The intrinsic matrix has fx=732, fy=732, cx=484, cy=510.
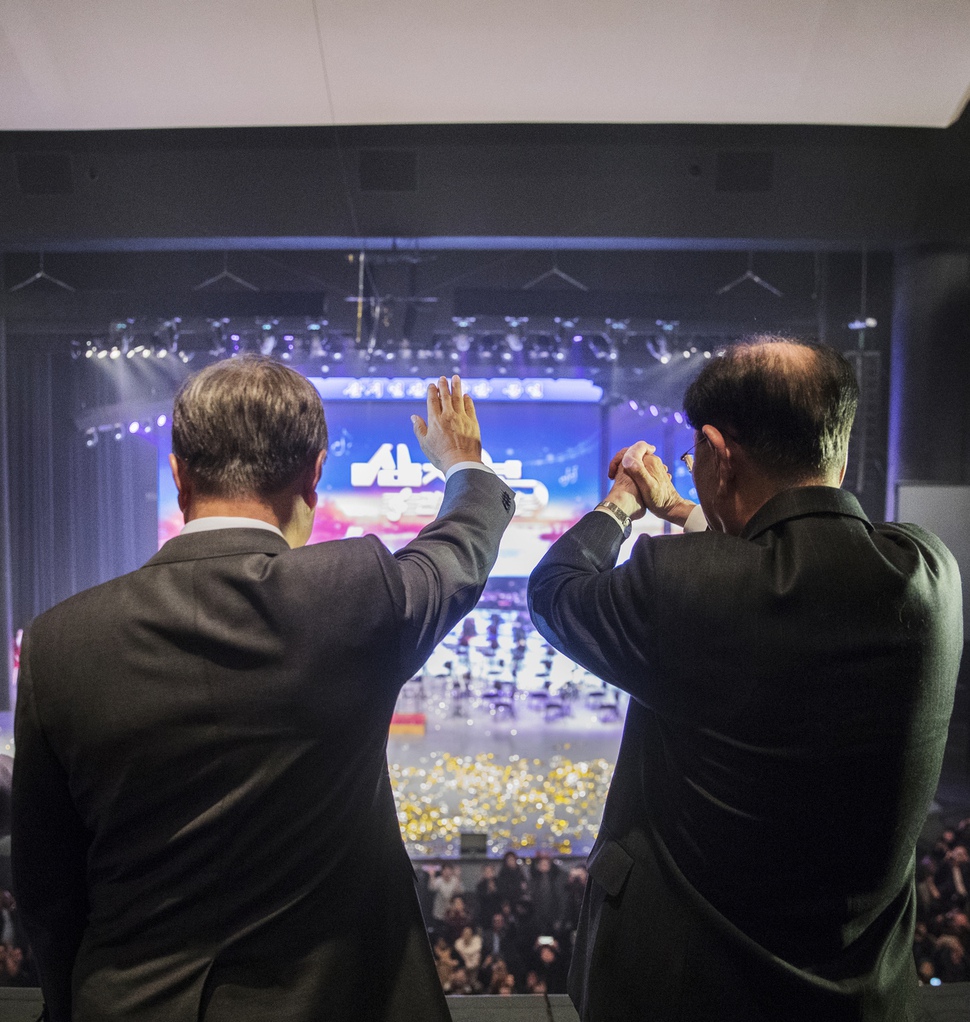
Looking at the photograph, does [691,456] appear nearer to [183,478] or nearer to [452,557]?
[452,557]

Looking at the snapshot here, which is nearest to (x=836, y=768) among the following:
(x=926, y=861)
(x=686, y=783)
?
(x=686, y=783)

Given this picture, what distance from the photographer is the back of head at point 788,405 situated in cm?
91

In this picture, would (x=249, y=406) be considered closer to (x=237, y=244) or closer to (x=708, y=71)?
(x=708, y=71)

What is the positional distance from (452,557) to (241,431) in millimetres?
295

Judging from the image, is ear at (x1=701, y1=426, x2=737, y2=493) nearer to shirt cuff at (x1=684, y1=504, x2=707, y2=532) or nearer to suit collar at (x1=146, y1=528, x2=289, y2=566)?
shirt cuff at (x1=684, y1=504, x2=707, y2=532)

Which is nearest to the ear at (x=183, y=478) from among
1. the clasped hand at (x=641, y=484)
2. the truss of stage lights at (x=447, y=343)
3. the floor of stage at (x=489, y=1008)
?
the clasped hand at (x=641, y=484)

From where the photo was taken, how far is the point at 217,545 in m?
0.80

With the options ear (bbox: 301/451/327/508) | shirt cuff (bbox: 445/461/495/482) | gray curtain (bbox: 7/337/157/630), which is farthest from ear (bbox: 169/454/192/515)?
gray curtain (bbox: 7/337/157/630)

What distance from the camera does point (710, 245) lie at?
144 inches

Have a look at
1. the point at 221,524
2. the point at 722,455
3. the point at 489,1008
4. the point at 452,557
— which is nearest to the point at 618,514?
the point at 722,455

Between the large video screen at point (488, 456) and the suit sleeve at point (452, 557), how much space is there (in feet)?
9.67

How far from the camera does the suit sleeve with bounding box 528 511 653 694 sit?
0.88 m

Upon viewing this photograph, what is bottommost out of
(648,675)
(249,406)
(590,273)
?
(648,675)

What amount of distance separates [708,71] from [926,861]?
10.7ft
